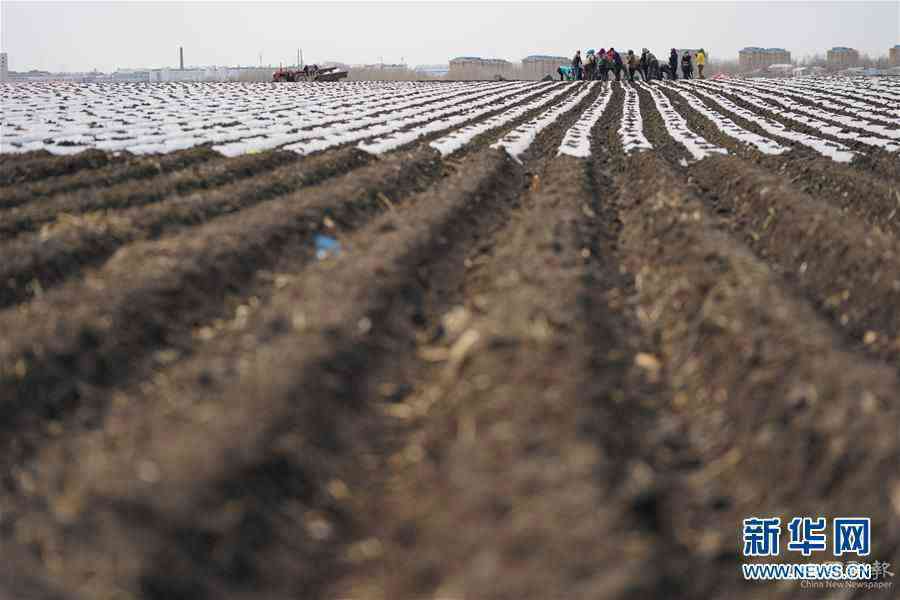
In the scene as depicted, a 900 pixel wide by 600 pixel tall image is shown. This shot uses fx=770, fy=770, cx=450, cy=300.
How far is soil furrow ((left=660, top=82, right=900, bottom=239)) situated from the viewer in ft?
24.4

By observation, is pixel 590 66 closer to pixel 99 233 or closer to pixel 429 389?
pixel 99 233

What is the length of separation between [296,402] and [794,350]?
2437 mm

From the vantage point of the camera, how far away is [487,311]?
4.46 meters

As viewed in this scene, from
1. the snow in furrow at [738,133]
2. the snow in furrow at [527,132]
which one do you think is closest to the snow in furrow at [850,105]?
the snow in furrow at [738,133]

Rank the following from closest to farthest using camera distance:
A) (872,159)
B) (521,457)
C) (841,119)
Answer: (521,457) < (872,159) < (841,119)

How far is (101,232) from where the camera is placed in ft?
19.0

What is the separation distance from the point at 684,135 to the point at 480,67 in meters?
60.5

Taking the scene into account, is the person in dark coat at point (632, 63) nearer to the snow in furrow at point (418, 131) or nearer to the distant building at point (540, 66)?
the snow in furrow at point (418, 131)

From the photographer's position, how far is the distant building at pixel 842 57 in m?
77.0

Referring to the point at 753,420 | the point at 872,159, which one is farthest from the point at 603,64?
the point at 753,420

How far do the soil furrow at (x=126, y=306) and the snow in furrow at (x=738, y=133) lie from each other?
786 centimetres

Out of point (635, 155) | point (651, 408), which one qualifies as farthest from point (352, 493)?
point (635, 155)

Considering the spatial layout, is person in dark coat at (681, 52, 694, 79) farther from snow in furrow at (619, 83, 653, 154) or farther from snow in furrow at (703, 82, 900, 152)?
snow in furrow at (619, 83, 653, 154)

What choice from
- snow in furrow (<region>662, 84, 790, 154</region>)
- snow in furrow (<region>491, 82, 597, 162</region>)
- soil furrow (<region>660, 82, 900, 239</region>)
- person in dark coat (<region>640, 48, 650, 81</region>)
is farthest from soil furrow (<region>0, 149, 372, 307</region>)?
person in dark coat (<region>640, 48, 650, 81</region>)
